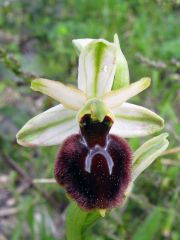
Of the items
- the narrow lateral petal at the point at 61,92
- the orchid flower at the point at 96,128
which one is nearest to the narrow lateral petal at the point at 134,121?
the orchid flower at the point at 96,128

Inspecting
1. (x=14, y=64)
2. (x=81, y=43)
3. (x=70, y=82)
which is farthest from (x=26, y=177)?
(x=81, y=43)

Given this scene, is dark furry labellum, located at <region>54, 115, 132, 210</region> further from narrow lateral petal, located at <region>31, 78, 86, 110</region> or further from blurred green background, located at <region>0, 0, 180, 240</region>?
blurred green background, located at <region>0, 0, 180, 240</region>

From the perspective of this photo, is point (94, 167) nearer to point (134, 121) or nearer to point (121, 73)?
point (134, 121)

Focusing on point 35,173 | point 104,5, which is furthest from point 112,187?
point 104,5

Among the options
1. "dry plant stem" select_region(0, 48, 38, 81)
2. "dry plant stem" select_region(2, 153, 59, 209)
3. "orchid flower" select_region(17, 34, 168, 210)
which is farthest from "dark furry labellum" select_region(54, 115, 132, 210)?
"dry plant stem" select_region(2, 153, 59, 209)

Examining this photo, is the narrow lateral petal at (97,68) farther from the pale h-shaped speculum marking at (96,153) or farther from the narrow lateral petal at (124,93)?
the pale h-shaped speculum marking at (96,153)
